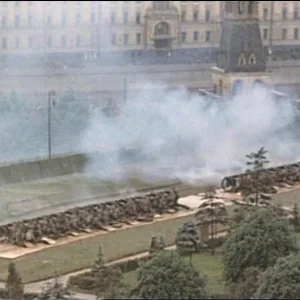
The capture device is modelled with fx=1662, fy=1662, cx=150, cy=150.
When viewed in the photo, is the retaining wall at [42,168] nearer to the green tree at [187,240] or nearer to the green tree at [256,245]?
the green tree at [187,240]

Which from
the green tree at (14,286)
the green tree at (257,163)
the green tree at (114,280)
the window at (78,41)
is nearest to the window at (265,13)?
the window at (78,41)

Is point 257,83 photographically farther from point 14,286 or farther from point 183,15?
point 14,286

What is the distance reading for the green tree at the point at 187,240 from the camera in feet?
46.4

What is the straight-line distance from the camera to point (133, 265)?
13523 mm

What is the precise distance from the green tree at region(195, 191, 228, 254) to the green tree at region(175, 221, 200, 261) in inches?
6.2

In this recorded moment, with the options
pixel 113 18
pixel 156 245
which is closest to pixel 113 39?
pixel 113 18

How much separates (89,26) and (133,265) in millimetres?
10649

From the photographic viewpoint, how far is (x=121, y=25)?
25.3 meters

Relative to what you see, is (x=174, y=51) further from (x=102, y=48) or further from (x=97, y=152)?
(x=97, y=152)

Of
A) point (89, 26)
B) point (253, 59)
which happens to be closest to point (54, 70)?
point (89, 26)

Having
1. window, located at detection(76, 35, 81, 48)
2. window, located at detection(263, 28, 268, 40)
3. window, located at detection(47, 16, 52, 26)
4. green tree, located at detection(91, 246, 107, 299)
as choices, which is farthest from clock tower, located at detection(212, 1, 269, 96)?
green tree, located at detection(91, 246, 107, 299)

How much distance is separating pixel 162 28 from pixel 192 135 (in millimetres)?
7430

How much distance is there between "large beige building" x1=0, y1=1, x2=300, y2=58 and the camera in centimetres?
2262

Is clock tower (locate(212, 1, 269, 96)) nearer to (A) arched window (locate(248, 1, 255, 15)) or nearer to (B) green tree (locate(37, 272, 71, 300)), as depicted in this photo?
(A) arched window (locate(248, 1, 255, 15))
